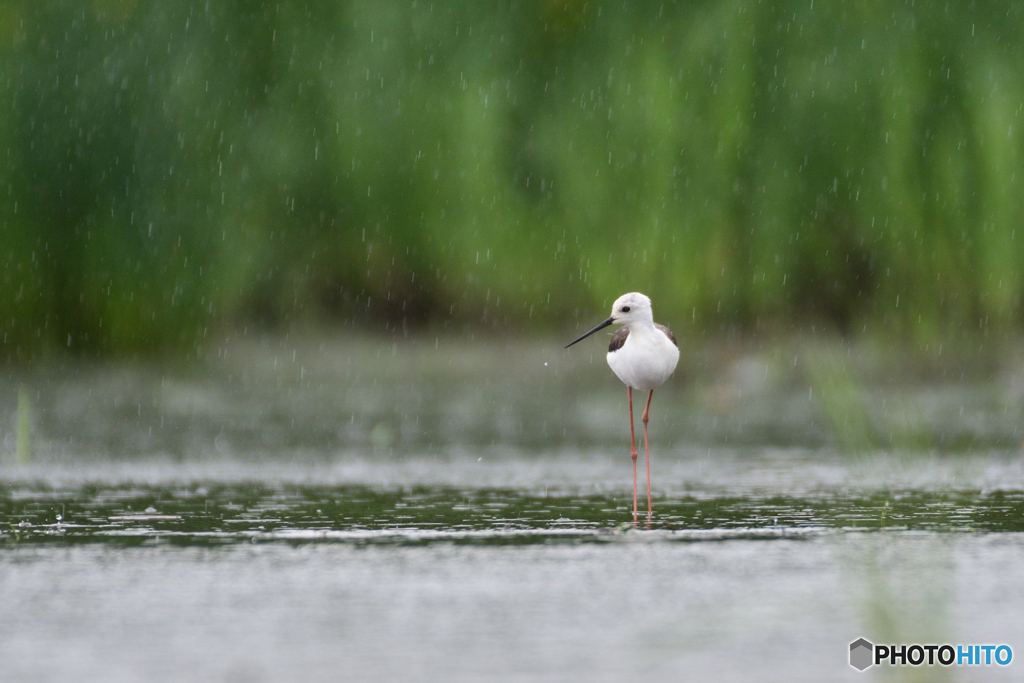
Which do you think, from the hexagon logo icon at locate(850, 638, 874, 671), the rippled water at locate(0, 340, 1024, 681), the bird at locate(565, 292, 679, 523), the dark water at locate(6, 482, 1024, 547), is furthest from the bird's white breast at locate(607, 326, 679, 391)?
the hexagon logo icon at locate(850, 638, 874, 671)

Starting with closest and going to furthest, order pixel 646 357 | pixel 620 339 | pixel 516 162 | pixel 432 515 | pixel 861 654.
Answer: pixel 861 654
pixel 432 515
pixel 646 357
pixel 620 339
pixel 516 162

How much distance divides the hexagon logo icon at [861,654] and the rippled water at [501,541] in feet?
0.11

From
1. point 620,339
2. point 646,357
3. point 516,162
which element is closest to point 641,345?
point 646,357

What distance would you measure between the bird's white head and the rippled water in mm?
734

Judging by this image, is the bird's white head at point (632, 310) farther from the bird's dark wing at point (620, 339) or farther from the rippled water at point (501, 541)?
the rippled water at point (501, 541)

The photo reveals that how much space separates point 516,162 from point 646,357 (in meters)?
4.75

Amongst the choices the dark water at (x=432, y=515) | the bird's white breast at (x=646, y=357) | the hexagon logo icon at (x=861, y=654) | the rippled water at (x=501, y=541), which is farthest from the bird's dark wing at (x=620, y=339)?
the hexagon logo icon at (x=861, y=654)

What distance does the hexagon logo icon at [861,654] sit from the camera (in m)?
3.47

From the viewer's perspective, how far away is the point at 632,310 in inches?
276

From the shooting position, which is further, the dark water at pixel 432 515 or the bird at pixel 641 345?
the bird at pixel 641 345

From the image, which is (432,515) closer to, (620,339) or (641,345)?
(641,345)

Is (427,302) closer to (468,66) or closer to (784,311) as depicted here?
(468,66)

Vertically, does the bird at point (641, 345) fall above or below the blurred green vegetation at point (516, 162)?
below

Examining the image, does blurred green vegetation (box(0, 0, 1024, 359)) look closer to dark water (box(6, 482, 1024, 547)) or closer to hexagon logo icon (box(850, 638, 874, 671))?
dark water (box(6, 482, 1024, 547))
